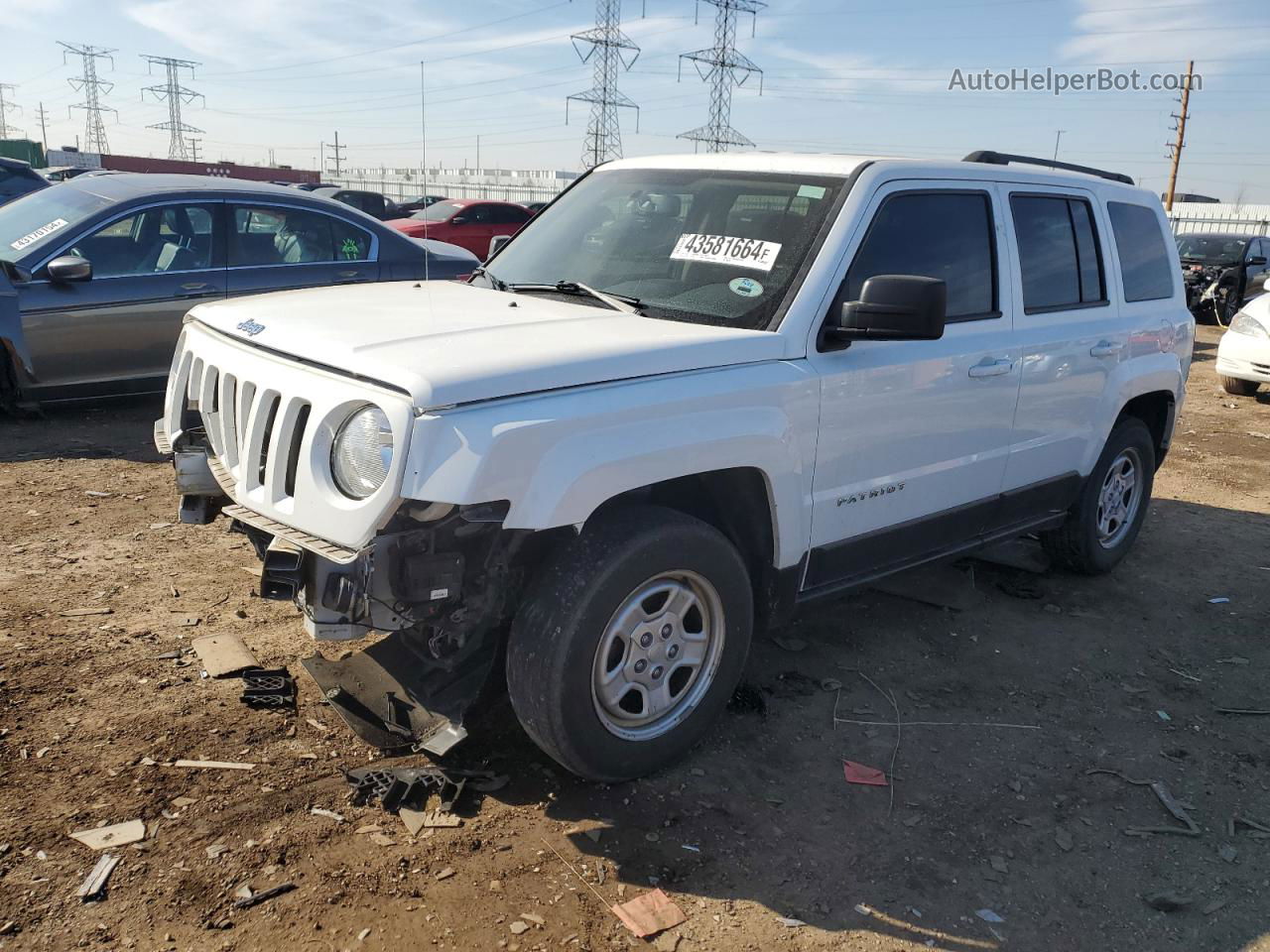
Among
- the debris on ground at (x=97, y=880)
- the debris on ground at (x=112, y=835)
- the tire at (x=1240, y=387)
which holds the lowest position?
the debris on ground at (x=97, y=880)

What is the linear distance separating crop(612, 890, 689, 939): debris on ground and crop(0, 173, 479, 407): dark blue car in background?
15.7 ft

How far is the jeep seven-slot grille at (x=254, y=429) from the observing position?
2.90 metres

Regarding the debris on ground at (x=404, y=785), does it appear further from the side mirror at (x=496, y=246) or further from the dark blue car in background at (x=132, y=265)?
the dark blue car in background at (x=132, y=265)

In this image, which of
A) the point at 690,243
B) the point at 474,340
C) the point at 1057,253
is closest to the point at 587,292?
the point at 690,243

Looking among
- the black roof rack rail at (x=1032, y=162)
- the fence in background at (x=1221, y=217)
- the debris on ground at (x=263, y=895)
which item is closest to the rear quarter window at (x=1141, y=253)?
the black roof rack rail at (x=1032, y=162)

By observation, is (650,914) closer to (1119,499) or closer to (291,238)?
(1119,499)

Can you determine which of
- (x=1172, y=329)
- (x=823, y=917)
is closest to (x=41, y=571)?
(x=823, y=917)

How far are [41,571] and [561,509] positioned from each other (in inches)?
127

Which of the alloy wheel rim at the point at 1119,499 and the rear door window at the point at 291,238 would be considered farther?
the rear door window at the point at 291,238

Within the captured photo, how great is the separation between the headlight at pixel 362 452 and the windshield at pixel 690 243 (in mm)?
1214

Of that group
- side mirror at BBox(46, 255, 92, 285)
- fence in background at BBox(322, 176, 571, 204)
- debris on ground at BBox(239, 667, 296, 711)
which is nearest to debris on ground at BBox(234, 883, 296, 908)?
debris on ground at BBox(239, 667, 296, 711)

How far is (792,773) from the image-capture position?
3.49m

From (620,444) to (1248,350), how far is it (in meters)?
10.8

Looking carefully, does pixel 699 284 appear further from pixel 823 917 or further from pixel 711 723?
pixel 823 917
